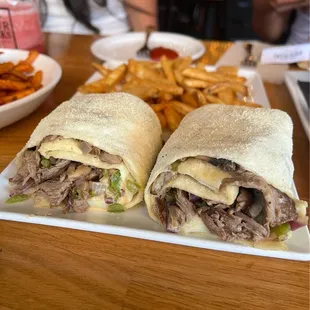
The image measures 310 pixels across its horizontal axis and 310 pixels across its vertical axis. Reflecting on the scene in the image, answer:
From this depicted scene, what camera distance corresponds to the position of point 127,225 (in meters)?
1.22

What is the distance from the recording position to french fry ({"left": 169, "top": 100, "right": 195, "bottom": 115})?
5.81 feet

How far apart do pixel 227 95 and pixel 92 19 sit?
5.65 ft

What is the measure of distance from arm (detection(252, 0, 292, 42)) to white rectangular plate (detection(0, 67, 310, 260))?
271 cm

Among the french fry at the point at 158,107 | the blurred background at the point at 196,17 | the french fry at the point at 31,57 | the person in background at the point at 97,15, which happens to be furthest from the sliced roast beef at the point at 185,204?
the blurred background at the point at 196,17

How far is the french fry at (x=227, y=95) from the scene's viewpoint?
6.12 ft

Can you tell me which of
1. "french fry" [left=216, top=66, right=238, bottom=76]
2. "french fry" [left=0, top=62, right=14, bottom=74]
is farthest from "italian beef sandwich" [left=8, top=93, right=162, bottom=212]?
"french fry" [left=216, top=66, right=238, bottom=76]

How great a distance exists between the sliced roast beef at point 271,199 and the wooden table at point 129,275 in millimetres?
133

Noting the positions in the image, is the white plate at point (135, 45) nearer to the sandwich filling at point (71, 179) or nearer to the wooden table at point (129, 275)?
the sandwich filling at point (71, 179)

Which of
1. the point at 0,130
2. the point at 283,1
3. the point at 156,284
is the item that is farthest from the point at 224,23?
the point at 156,284

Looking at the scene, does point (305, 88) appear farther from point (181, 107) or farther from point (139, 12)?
point (139, 12)

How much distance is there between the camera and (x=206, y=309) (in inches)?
39.4

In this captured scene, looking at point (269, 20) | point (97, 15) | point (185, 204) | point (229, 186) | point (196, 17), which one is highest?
point (229, 186)

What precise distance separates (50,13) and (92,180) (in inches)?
88.6

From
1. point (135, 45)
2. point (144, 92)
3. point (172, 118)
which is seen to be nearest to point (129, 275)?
point (172, 118)
